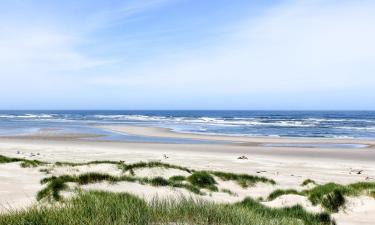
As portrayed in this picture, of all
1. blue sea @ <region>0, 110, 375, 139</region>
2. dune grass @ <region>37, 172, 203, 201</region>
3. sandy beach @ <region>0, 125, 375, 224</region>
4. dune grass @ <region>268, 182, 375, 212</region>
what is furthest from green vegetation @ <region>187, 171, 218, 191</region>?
blue sea @ <region>0, 110, 375, 139</region>

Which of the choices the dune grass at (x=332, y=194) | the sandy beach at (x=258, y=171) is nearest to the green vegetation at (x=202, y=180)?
the sandy beach at (x=258, y=171)

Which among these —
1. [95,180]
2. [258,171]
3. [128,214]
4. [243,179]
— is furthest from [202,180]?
[128,214]

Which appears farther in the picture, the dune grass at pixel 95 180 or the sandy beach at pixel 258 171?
the dune grass at pixel 95 180

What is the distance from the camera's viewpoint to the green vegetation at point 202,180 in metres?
12.1

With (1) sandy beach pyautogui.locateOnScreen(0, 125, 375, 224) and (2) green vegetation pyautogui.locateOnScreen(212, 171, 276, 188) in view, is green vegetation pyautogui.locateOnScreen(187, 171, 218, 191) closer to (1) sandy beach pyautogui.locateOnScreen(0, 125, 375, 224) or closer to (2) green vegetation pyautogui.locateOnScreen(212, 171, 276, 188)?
(1) sandy beach pyautogui.locateOnScreen(0, 125, 375, 224)

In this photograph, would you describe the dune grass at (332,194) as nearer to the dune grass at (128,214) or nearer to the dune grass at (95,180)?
the dune grass at (95,180)

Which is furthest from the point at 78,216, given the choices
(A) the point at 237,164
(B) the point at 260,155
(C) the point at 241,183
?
(B) the point at 260,155

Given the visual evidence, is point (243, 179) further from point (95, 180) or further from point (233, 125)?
point (233, 125)

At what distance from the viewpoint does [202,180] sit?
12.5m

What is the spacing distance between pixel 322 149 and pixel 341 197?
1919cm

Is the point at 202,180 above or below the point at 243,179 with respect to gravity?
above

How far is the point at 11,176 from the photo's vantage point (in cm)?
1277

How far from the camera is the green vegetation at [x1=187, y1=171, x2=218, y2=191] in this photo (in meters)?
12.1

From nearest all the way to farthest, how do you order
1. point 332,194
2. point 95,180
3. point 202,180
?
point 332,194 < point 95,180 < point 202,180
